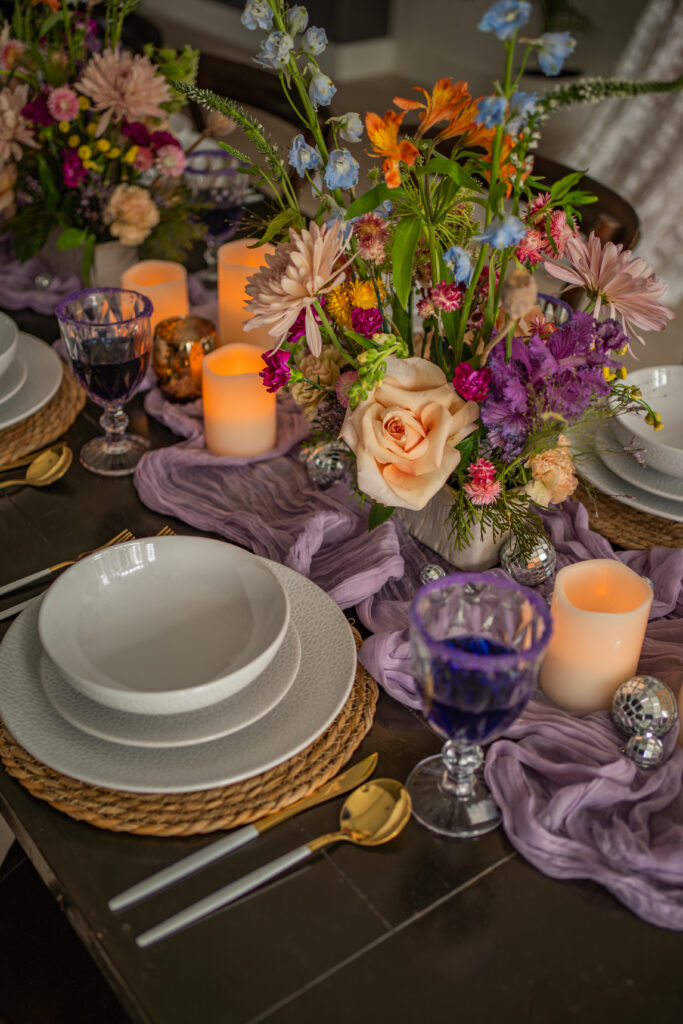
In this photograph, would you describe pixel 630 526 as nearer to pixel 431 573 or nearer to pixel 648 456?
pixel 648 456

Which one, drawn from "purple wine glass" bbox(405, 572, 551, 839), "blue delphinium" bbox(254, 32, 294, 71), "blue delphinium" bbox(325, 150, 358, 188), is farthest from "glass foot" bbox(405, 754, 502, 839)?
"blue delphinium" bbox(254, 32, 294, 71)

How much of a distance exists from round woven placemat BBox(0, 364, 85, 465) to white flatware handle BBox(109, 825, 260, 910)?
23.7 inches

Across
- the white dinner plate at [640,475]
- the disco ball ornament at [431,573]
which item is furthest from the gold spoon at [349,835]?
the white dinner plate at [640,475]


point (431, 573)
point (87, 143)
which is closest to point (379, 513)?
point (431, 573)

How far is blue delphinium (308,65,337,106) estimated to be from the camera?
0.81 m

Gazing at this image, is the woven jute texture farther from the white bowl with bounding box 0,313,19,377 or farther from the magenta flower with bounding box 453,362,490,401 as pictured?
the white bowl with bounding box 0,313,19,377

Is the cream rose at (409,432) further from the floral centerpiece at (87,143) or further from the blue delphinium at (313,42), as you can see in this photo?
the floral centerpiece at (87,143)

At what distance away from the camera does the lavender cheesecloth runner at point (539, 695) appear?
687 millimetres

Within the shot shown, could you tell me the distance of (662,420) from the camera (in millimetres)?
1163

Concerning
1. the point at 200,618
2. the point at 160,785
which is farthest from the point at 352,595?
the point at 160,785

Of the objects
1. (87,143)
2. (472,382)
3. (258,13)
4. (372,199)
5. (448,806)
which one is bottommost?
(448,806)

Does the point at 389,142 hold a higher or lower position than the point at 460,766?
higher

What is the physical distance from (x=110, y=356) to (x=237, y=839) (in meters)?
0.59

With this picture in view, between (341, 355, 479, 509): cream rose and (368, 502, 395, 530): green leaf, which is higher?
(341, 355, 479, 509): cream rose
